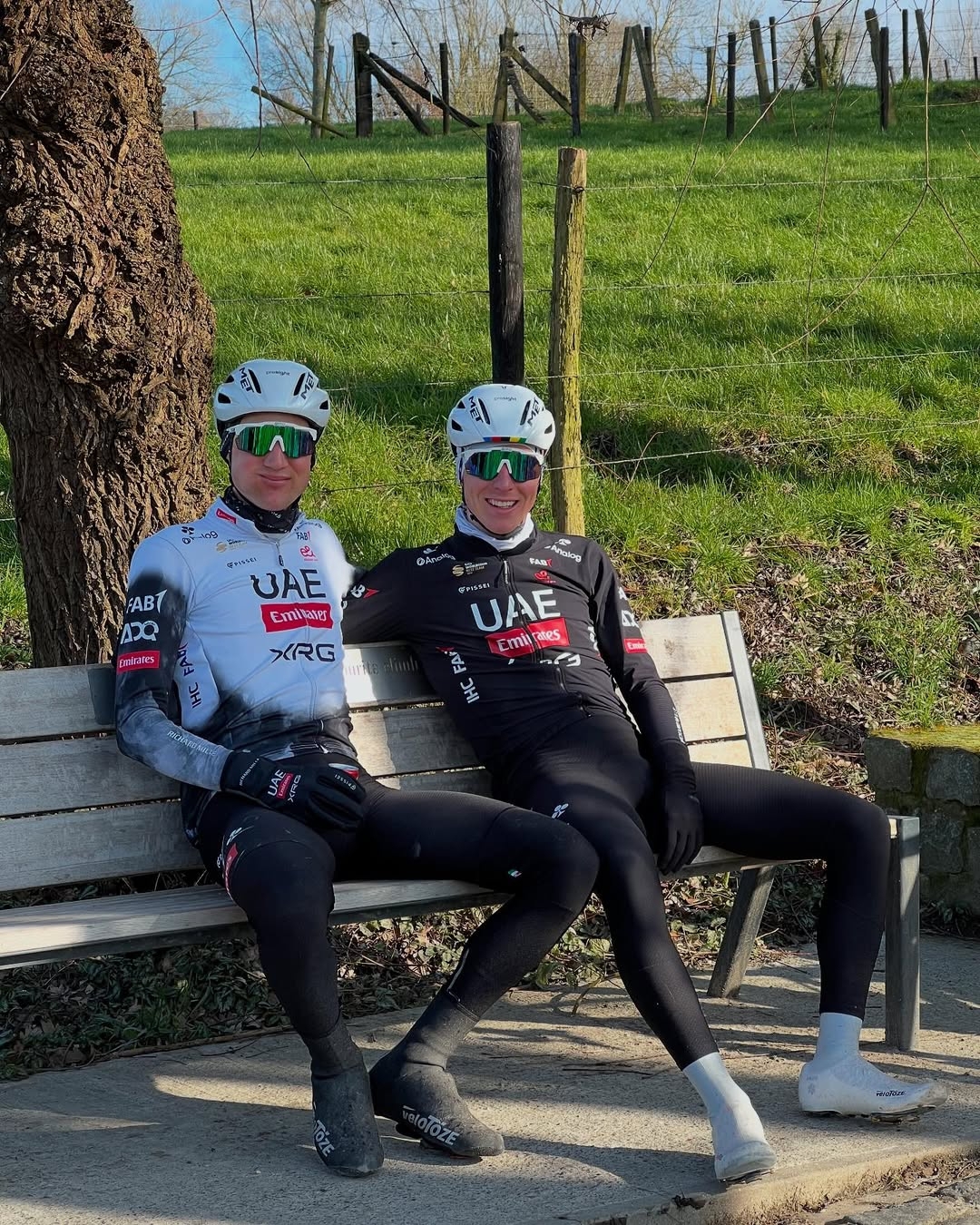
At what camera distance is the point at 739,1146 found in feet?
9.78

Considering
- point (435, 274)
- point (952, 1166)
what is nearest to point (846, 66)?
point (952, 1166)

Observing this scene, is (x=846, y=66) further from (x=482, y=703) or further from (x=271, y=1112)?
(x=271, y=1112)

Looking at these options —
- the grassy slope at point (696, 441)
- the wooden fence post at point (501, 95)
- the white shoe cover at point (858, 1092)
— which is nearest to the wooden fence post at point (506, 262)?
the grassy slope at point (696, 441)

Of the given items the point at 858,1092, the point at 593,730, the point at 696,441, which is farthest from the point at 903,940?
the point at 696,441

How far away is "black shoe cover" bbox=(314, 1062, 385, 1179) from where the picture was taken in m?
3.08

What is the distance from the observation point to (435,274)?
35.8 ft

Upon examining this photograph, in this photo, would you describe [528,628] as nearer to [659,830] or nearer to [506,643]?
[506,643]

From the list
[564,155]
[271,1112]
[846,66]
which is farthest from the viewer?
[564,155]

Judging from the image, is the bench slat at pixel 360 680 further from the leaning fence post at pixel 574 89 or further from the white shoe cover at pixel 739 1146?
the leaning fence post at pixel 574 89

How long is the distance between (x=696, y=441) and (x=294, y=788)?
15.5 ft

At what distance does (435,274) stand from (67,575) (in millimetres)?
7085

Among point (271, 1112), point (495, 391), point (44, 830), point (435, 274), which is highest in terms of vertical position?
point (435, 274)

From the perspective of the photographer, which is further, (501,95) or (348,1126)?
(501,95)

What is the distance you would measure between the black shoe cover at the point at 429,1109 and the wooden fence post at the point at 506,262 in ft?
9.56
